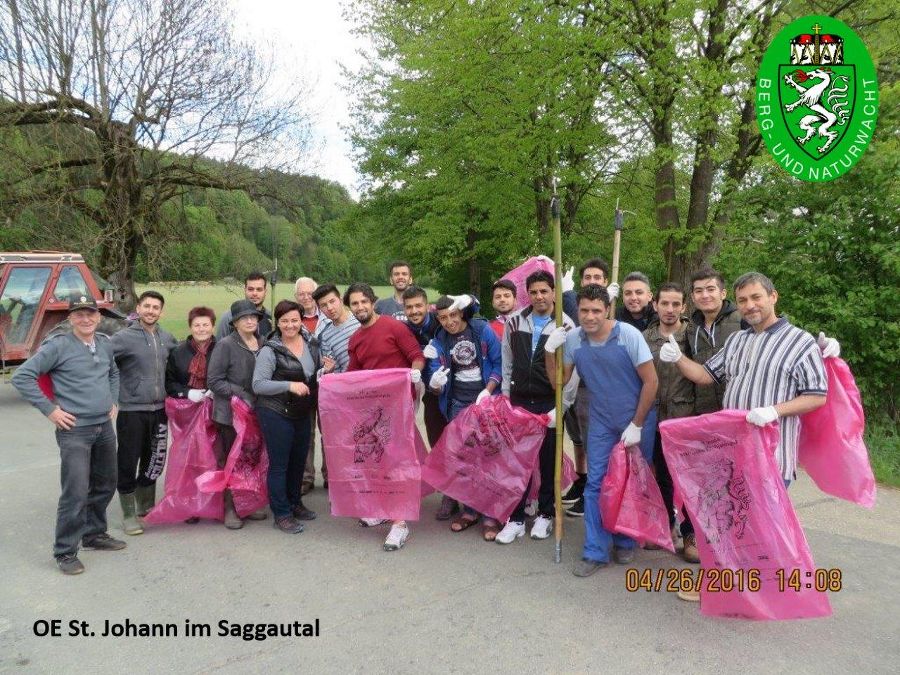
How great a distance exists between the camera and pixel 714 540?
10.3 feet

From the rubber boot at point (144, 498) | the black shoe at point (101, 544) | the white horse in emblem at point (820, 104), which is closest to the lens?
the black shoe at point (101, 544)

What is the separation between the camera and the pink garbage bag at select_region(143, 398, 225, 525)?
4.41 meters

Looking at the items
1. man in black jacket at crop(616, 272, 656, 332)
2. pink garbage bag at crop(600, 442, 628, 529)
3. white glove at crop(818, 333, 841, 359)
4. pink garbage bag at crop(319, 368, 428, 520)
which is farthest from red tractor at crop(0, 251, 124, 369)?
white glove at crop(818, 333, 841, 359)

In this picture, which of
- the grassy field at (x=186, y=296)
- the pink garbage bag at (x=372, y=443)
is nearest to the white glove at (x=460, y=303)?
the pink garbage bag at (x=372, y=443)

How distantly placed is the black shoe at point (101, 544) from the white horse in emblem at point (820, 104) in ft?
25.0

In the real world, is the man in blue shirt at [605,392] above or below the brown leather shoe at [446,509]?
above

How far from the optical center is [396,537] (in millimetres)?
4105

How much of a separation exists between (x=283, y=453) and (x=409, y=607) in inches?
59.3

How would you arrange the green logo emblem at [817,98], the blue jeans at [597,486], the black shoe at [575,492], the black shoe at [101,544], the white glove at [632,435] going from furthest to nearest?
the green logo emblem at [817,98], the black shoe at [575,492], the black shoe at [101,544], the blue jeans at [597,486], the white glove at [632,435]

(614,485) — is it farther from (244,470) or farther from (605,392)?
(244,470)

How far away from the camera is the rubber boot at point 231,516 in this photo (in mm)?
4445

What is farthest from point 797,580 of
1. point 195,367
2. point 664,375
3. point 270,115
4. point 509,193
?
point 270,115

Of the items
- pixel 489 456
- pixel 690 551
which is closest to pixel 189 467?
pixel 489 456
